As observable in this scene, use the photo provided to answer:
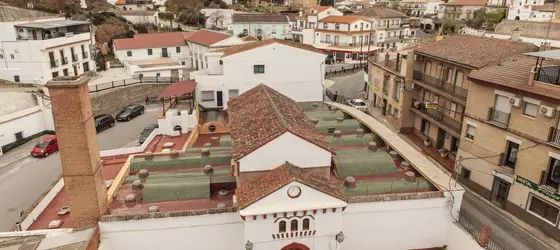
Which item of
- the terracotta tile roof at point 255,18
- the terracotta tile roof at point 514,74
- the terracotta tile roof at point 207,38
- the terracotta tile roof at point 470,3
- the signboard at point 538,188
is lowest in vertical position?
the signboard at point 538,188

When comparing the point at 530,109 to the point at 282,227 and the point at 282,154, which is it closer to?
the point at 282,154

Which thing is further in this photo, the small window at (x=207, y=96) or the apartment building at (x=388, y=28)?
the apartment building at (x=388, y=28)

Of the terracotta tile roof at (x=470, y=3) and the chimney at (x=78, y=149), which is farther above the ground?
the terracotta tile roof at (x=470, y=3)

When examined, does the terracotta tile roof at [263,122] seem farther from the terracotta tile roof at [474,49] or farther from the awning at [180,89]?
the terracotta tile roof at [474,49]

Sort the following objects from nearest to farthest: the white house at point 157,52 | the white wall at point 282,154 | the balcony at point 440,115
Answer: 1. the white wall at point 282,154
2. the balcony at point 440,115
3. the white house at point 157,52

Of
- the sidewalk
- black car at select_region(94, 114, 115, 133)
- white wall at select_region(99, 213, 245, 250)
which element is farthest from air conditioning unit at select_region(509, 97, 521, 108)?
the sidewalk

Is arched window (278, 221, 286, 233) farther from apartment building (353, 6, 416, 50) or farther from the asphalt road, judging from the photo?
apartment building (353, 6, 416, 50)

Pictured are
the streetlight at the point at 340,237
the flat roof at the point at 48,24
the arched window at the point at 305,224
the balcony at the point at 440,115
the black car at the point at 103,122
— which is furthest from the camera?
the flat roof at the point at 48,24

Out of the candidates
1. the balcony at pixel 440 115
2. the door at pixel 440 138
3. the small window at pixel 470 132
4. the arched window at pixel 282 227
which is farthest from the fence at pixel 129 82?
the small window at pixel 470 132
